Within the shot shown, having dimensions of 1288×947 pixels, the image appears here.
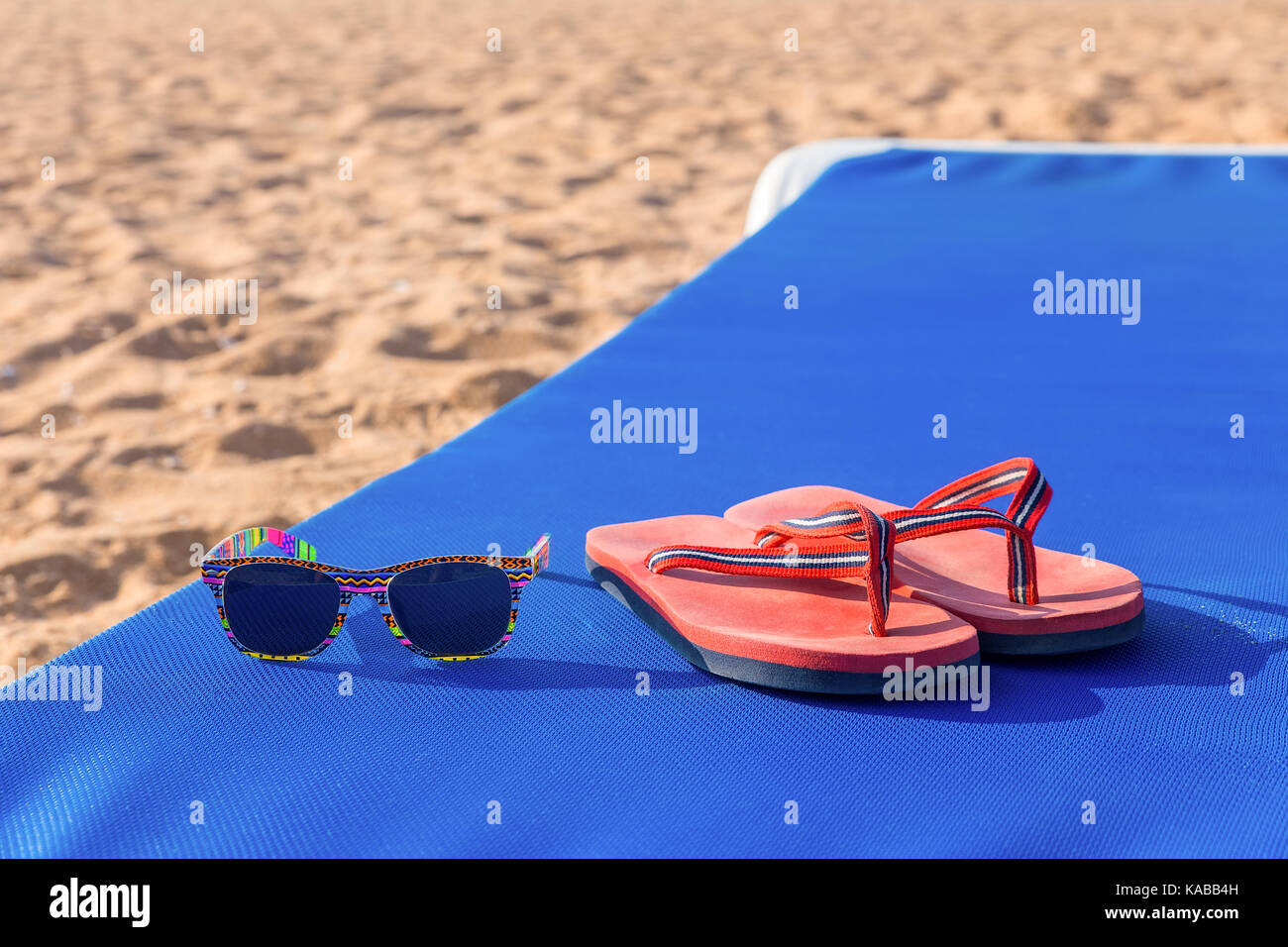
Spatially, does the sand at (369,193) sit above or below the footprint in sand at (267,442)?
above

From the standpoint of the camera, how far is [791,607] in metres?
0.85

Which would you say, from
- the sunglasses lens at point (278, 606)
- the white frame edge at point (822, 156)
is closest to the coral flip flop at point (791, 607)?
the sunglasses lens at point (278, 606)

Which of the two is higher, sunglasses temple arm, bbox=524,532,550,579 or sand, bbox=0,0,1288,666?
sand, bbox=0,0,1288,666

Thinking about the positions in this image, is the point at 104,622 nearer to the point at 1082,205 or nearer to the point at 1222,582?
the point at 1222,582

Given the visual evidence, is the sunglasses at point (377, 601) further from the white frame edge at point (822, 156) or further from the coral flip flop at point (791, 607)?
the white frame edge at point (822, 156)

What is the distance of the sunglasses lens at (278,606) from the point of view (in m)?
0.86

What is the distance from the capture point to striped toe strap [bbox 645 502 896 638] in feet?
2.64

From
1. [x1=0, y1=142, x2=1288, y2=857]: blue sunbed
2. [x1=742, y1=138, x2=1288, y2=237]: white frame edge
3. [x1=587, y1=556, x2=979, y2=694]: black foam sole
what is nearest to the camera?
[x1=0, y1=142, x2=1288, y2=857]: blue sunbed

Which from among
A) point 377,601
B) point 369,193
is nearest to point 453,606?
point 377,601

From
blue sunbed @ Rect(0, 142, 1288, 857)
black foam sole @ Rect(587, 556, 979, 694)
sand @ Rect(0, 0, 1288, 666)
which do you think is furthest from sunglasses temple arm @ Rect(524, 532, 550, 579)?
sand @ Rect(0, 0, 1288, 666)

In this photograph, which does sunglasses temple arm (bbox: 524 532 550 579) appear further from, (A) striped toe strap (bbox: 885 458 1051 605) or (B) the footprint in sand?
(B) the footprint in sand

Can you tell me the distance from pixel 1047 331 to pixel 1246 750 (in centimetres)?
112

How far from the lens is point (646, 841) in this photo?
670 mm
